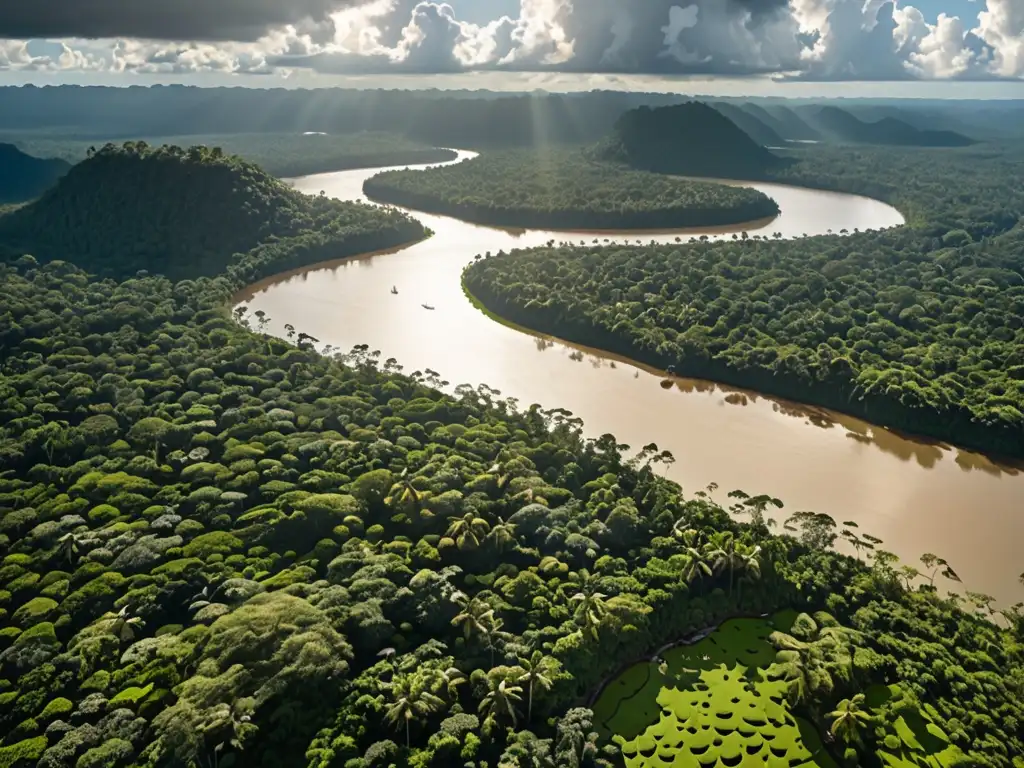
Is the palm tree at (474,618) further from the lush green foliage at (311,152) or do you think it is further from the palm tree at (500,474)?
the lush green foliage at (311,152)

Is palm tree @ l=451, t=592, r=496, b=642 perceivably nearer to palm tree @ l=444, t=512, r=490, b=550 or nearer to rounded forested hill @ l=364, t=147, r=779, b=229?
palm tree @ l=444, t=512, r=490, b=550

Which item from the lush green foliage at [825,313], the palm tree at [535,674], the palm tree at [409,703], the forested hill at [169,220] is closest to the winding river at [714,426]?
the lush green foliage at [825,313]

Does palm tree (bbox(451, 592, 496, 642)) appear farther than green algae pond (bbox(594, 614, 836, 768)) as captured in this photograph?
Yes

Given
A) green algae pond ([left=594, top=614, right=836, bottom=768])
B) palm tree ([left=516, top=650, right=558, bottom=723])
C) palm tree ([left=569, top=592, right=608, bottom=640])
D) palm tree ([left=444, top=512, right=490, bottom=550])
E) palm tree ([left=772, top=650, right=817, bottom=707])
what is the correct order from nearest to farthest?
green algae pond ([left=594, top=614, right=836, bottom=768]), palm tree ([left=516, top=650, right=558, bottom=723]), palm tree ([left=772, top=650, right=817, bottom=707]), palm tree ([left=569, top=592, right=608, bottom=640]), palm tree ([left=444, top=512, right=490, bottom=550])

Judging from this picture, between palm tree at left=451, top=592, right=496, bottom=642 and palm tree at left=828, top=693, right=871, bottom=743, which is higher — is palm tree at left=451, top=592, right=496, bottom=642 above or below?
above

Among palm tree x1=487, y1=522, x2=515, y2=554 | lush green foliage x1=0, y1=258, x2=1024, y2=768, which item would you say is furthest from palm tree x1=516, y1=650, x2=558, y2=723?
palm tree x1=487, y1=522, x2=515, y2=554

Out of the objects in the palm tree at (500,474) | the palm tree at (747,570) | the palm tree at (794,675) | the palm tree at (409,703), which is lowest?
the palm tree at (794,675)

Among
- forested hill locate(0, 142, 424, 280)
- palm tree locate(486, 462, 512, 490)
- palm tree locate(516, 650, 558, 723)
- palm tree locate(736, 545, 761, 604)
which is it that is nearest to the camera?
palm tree locate(516, 650, 558, 723)

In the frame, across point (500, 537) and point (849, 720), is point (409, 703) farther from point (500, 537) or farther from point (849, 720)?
Answer: point (849, 720)
